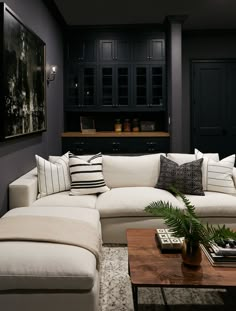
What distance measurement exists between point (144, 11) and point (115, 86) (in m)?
1.25

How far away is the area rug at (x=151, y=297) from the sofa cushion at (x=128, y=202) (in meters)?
0.64

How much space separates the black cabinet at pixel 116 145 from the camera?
563 cm

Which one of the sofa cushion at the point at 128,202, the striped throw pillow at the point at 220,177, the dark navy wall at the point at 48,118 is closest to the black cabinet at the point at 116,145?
the dark navy wall at the point at 48,118

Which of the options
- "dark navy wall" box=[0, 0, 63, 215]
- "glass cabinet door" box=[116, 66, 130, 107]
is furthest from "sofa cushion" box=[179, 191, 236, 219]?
"glass cabinet door" box=[116, 66, 130, 107]

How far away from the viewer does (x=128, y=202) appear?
3248mm

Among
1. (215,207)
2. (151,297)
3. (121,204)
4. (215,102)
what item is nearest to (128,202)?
(121,204)

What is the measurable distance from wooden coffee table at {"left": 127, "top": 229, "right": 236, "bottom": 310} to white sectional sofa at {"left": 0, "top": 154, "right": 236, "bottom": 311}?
0.78 ft

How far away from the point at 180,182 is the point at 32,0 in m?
2.48

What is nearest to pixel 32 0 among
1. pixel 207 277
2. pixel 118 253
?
pixel 118 253

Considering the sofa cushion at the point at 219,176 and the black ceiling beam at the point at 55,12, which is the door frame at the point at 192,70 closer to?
the black ceiling beam at the point at 55,12

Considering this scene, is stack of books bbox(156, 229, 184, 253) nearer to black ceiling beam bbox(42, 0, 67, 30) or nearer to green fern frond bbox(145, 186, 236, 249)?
green fern frond bbox(145, 186, 236, 249)

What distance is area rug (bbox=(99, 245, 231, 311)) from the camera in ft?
7.27

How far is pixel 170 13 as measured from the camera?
5199 mm

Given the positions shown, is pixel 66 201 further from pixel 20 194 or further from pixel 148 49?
pixel 148 49
